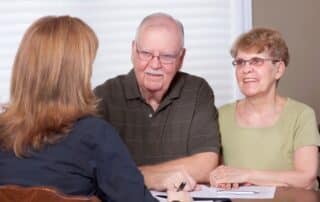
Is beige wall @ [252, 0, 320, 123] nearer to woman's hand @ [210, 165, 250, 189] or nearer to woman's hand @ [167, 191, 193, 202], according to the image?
woman's hand @ [210, 165, 250, 189]

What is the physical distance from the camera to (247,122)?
8.04 ft

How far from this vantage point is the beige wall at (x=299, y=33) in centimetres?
328

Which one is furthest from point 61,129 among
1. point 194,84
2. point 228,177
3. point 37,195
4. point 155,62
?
point 194,84

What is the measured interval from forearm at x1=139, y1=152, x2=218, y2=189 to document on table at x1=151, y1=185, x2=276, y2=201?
16cm

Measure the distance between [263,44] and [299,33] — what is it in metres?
0.99

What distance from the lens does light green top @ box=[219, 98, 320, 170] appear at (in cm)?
234

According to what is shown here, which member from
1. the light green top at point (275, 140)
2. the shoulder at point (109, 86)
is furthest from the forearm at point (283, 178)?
the shoulder at point (109, 86)

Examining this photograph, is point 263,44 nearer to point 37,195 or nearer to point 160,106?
point 160,106

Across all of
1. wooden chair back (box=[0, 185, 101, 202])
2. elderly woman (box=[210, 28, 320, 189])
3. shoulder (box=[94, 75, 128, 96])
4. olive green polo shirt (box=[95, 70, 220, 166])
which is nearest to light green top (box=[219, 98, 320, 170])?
elderly woman (box=[210, 28, 320, 189])

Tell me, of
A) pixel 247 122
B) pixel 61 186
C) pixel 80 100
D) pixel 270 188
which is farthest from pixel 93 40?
pixel 247 122

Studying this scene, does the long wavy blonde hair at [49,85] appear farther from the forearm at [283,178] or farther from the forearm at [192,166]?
the forearm at [283,178]

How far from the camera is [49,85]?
160 cm

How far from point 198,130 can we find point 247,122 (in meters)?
0.21

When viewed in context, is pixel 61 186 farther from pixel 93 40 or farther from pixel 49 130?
pixel 93 40
